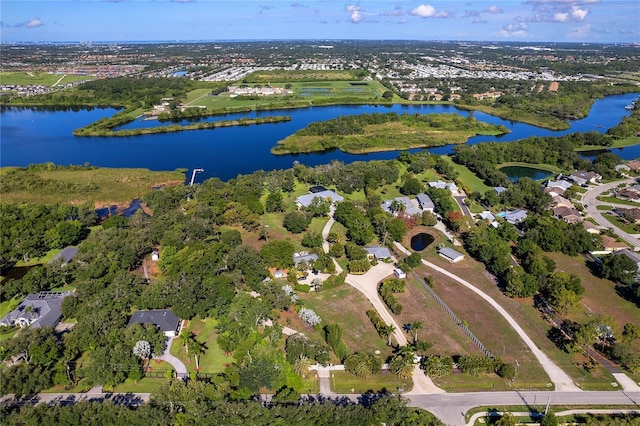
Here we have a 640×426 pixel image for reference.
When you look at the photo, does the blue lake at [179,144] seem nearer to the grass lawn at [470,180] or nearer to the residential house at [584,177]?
the grass lawn at [470,180]

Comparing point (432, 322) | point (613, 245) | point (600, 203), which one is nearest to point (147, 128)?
point (432, 322)

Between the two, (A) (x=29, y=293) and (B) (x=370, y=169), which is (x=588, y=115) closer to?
(B) (x=370, y=169)

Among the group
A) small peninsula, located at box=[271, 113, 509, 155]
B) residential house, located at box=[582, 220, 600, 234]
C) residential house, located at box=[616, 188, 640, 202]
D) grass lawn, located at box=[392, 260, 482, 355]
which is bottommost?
grass lawn, located at box=[392, 260, 482, 355]

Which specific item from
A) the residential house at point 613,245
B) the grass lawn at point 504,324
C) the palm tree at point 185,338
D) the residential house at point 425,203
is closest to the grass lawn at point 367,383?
the grass lawn at point 504,324

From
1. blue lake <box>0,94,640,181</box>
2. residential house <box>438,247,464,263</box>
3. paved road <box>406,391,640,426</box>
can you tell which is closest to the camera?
paved road <box>406,391,640,426</box>

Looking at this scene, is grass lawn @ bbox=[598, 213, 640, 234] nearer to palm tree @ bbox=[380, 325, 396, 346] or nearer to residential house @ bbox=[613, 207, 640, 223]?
residential house @ bbox=[613, 207, 640, 223]

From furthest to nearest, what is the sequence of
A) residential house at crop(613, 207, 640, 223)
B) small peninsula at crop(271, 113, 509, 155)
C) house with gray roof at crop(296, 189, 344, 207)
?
small peninsula at crop(271, 113, 509, 155), house with gray roof at crop(296, 189, 344, 207), residential house at crop(613, 207, 640, 223)

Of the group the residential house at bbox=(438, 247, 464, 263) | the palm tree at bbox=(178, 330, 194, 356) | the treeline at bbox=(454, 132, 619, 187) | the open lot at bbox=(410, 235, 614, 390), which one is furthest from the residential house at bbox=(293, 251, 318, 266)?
the treeline at bbox=(454, 132, 619, 187)
